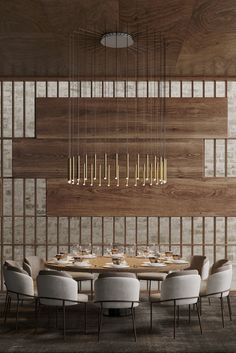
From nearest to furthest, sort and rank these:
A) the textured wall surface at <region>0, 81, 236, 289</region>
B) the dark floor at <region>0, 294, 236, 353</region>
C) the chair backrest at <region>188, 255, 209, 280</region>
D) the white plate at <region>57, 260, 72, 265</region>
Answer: the dark floor at <region>0, 294, 236, 353</region>
the white plate at <region>57, 260, 72, 265</region>
the chair backrest at <region>188, 255, 209, 280</region>
the textured wall surface at <region>0, 81, 236, 289</region>

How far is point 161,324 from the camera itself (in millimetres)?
6613

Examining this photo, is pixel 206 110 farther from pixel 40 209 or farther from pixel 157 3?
pixel 40 209

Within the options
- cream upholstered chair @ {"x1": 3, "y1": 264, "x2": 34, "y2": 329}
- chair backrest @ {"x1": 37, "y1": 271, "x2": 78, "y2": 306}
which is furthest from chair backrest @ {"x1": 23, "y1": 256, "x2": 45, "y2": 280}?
chair backrest @ {"x1": 37, "y1": 271, "x2": 78, "y2": 306}

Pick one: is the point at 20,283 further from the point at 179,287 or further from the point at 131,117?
the point at 131,117

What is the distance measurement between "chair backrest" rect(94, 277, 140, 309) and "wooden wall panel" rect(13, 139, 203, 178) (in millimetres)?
3347

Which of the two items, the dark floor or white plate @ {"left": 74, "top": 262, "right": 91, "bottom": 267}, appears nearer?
the dark floor

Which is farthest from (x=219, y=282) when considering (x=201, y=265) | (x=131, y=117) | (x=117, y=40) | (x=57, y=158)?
(x=57, y=158)

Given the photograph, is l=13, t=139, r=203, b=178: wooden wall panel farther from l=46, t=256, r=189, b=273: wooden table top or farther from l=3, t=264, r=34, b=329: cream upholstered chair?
l=3, t=264, r=34, b=329: cream upholstered chair

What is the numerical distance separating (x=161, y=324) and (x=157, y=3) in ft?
12.6

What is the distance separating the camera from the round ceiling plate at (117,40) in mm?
6352

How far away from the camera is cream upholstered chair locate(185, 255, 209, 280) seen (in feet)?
25.1

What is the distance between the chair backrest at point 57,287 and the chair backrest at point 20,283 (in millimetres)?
350

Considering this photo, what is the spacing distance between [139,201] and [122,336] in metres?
3.24

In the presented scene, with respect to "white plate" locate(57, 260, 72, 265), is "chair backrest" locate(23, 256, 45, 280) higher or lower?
lower
